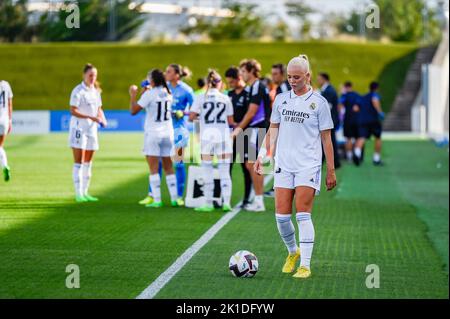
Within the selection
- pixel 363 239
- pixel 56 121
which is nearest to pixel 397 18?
pixel 56 121

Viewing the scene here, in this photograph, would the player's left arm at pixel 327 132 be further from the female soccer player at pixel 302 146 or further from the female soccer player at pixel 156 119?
the female soccer player at pixel 156 119

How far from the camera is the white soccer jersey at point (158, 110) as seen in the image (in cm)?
1653

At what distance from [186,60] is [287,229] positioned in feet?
185

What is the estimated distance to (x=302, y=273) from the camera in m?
10.5

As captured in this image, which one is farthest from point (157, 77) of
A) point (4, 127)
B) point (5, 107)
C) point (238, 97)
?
point (4, 127)

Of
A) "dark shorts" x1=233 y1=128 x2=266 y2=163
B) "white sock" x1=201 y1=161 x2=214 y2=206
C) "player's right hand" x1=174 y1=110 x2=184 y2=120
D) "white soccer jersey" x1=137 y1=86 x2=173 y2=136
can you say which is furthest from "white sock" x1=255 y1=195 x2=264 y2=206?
"player's right hand" x1=174 y1=110 x2=184 y2=120

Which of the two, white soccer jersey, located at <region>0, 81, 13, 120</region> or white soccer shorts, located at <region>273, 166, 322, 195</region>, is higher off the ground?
white soccer jersey, located at <region>0, 81, 13, 120</region>

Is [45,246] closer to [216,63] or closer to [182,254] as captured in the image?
[182,254]

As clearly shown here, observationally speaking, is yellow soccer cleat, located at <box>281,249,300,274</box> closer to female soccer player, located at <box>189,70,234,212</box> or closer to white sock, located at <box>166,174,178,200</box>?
female soccer player, located at <box>189,70,234,212</box>

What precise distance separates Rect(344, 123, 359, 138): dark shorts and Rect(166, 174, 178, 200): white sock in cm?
1337

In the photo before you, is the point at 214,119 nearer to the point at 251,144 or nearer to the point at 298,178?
the point at 251,144

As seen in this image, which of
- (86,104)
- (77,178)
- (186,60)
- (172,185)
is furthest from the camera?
(186,60)

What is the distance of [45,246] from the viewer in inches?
489

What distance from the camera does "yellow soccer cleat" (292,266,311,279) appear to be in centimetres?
1051
